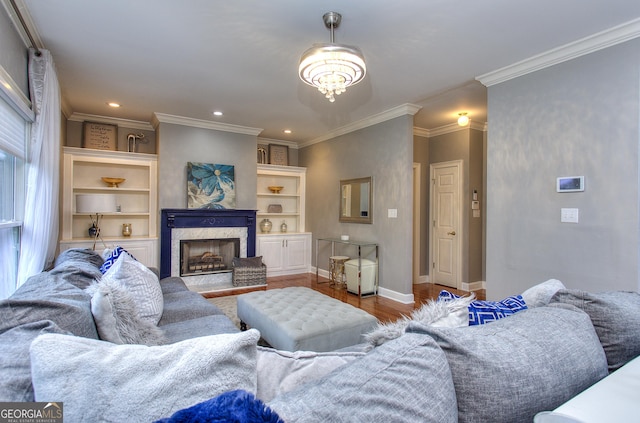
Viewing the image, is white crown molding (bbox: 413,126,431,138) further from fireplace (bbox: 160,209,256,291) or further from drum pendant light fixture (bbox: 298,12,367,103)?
drum pendant light fixture (bbox: 298,12,367,103)

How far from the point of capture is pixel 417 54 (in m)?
2.83

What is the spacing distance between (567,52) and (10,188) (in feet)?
15.1

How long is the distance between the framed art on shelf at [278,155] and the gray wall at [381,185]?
78cm

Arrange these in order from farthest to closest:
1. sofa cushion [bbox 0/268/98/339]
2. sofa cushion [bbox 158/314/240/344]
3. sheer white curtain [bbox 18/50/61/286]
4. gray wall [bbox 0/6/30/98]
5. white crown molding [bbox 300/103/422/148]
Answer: white crown molding [bbox 300/103/422/148]
sheer white curtain [bbox 18/50/61/286]
gray wall [bbox 0/6/30/98]
sofa cushion [bbox 158/314/240/344]
sofa cushion [bbox 0/268/98/339]

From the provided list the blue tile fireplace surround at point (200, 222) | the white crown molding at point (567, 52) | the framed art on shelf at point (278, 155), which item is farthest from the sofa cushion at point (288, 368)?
the framed art on shelf at point (278, 155)

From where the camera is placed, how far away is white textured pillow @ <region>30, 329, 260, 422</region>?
652 mm

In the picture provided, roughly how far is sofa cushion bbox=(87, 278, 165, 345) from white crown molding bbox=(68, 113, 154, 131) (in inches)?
175

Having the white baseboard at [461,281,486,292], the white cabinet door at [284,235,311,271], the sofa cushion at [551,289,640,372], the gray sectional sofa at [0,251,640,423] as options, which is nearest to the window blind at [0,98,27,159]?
the gray sectional sofa at [0,251,640,423]

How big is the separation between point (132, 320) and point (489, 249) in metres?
3.13

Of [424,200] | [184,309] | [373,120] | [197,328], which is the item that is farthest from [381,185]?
[197,328]

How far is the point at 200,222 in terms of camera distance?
5.02 m

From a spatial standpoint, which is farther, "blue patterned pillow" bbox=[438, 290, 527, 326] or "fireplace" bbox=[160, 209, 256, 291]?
"fireplace" bbox=[160, 209, 256, 291]

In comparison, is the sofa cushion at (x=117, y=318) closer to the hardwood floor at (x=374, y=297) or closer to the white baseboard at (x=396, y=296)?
the hardwood floor at (x=374, y=297)

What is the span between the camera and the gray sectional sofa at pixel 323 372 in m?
0.66
